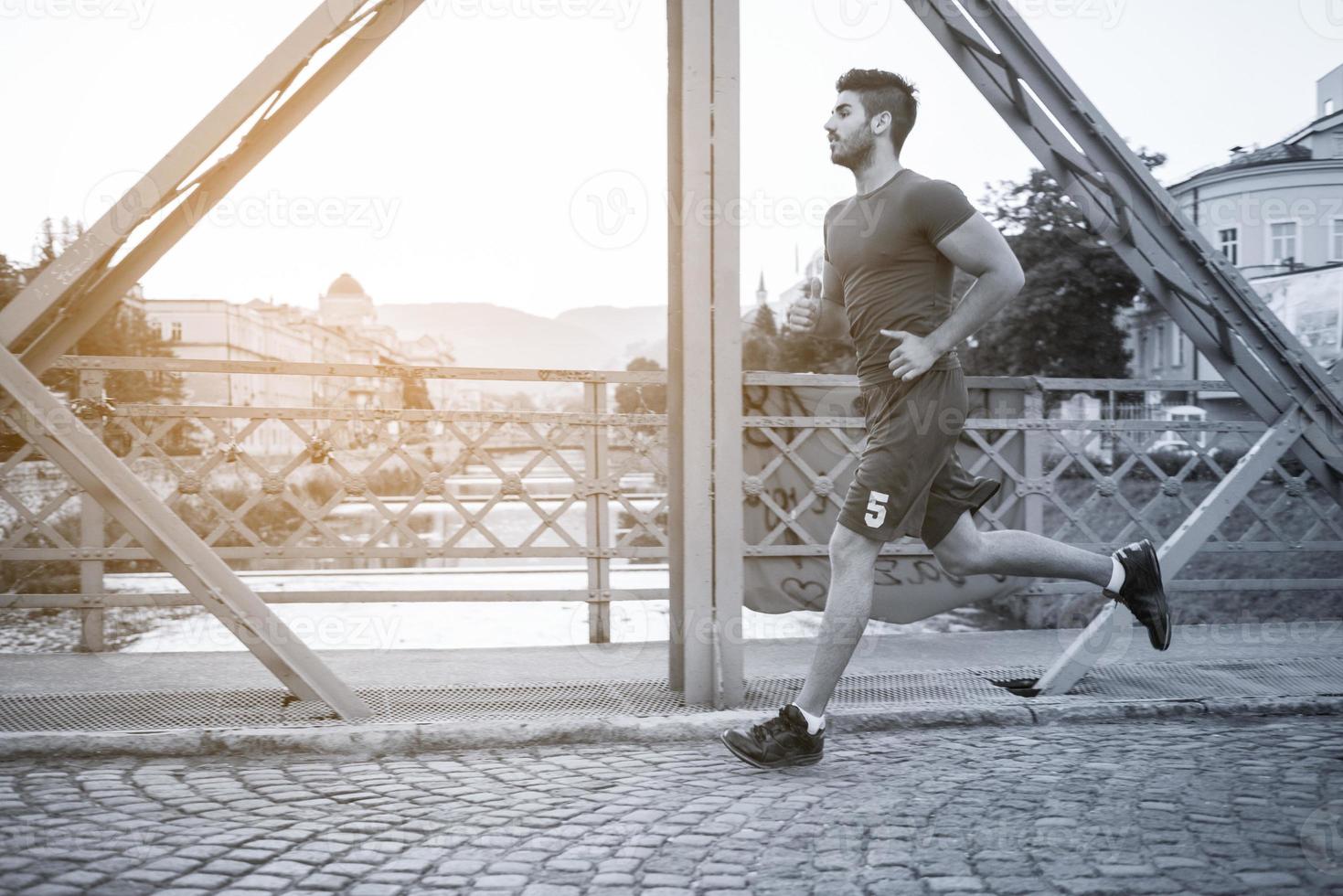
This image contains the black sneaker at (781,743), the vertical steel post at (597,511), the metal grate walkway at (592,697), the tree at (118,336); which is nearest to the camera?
the black sneaker at (781,743)

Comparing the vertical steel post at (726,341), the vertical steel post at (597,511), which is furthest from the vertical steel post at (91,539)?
the vertical steel post at (726,341)

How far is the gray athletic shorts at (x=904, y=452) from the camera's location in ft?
12.5

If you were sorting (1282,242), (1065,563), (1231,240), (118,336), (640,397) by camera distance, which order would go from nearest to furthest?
(1065,563)
(640,397)
(1282,242)
(1231,240)
(118,336)

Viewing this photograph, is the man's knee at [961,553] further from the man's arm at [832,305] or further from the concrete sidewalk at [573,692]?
the man's arm at [832,305]

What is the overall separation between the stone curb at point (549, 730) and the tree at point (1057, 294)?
34828 mm

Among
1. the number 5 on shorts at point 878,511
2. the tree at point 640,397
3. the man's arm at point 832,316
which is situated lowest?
the number 5 on shorts at point 878,511

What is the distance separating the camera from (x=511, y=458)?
6.99 metres

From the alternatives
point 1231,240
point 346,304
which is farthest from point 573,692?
point 346,304

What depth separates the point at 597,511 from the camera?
20.9ft

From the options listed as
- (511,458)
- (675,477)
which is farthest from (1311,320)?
(675,477)

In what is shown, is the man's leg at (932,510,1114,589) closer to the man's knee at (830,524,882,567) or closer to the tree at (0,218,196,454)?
the man's knee at (830,524,882,567)

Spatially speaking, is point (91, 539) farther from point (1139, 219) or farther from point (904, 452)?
point (1139, 219)

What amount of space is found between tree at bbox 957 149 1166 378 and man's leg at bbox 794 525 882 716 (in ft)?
117

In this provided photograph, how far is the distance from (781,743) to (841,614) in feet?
1.51
